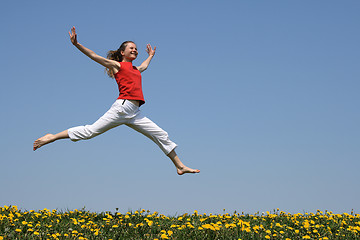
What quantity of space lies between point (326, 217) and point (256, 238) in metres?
2.93

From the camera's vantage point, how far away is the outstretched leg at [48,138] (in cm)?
733

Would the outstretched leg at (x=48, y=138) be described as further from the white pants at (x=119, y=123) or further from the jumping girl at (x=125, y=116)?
the white pants at (x=119, y=123)

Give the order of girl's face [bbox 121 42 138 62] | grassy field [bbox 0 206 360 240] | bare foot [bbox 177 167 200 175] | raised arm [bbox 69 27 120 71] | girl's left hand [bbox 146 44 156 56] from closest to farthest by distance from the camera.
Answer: grassy field [bbox 0 206 360 240], raised arm [bbox 69 27 120 71], bare foot [bbox 177 167 200 175], girl's face [bbox 121 42 138 62], girl's left hand [bbox 146 44 156 56]

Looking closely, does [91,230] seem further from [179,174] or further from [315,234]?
[315,234]

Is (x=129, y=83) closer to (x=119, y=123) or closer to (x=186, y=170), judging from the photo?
(x=119, y=123)

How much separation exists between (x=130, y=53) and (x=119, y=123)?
1465 millimetres

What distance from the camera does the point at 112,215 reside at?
7938mm

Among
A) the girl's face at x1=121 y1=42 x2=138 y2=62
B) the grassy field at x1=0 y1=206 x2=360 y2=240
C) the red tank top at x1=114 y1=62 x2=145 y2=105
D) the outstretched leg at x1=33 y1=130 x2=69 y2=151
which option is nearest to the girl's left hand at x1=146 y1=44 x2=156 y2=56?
the girl's face at x1=121 y1=42 x2=138 y2=62

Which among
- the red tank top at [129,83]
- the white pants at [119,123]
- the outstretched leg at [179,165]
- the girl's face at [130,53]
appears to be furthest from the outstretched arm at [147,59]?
the outstretched leg at [179,165]

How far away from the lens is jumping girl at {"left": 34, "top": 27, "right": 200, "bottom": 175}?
715 cm

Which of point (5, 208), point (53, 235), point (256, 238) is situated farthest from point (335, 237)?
point (5, 208)

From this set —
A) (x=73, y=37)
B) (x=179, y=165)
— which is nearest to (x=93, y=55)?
(x=73, y=37)

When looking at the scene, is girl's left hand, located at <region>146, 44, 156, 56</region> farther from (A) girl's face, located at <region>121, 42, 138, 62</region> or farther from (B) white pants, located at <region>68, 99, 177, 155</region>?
(B) white pants, located at <region>68, 99, 177, 155</region>

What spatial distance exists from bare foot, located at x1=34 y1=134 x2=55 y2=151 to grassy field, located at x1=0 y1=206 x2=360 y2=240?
1356 mm
